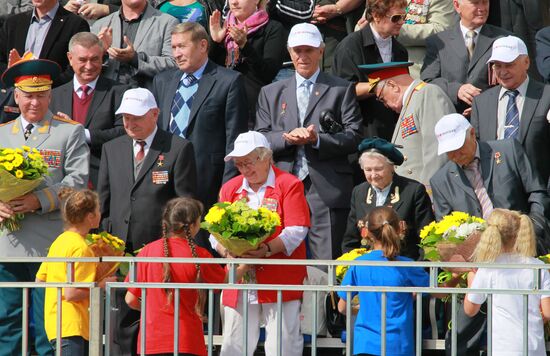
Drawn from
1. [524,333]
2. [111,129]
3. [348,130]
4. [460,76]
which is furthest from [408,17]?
[524,333]

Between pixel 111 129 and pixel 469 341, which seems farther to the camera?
pixel 111 129

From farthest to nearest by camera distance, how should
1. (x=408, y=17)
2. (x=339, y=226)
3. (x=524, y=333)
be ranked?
(x=408, y=17)
(x=339, y=226)
(x=524, y=333)

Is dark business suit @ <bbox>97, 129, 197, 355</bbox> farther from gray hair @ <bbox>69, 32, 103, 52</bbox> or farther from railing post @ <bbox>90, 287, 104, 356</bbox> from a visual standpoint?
railing post @ <bbox>90, 287, 104, 356</bbox>

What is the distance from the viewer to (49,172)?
442 inches

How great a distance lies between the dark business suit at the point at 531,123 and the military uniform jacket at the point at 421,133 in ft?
1.00

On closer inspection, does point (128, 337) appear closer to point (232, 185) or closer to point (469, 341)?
point (232, 185)

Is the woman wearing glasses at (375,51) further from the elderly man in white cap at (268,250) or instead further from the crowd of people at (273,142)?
the elderly man in white cap at (268,250)

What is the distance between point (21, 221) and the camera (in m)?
10.9

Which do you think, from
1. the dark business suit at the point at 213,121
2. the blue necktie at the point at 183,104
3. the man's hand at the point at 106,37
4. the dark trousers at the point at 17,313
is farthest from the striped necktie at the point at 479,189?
the man's hand at the point at 106,37

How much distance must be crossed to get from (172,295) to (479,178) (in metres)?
3.17

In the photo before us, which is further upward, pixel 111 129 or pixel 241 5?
pixel 241 5

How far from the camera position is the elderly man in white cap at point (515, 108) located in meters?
11.9

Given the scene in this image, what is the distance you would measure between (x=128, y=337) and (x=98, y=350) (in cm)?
179

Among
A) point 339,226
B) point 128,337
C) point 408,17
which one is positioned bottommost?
point 128,337
